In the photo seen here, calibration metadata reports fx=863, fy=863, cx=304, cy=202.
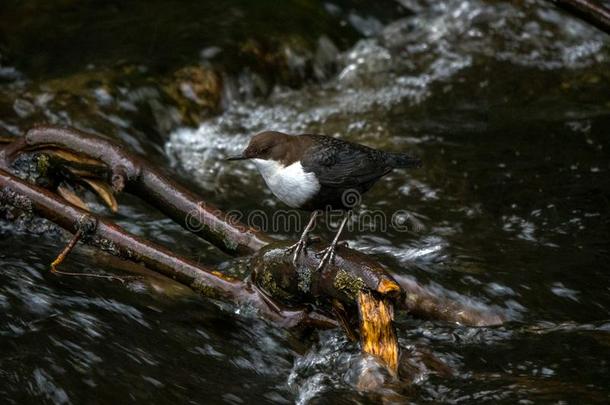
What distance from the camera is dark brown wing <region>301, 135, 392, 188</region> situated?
12.8 ft

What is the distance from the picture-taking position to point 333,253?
347cm

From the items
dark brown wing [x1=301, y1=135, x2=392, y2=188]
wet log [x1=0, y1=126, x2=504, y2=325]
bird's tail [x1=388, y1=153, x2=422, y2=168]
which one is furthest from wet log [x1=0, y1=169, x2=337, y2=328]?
bird's tail [x1=388, y1=153, x2=422, y2=168]

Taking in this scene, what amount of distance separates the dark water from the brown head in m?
0.72

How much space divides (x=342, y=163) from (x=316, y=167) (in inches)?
6.0

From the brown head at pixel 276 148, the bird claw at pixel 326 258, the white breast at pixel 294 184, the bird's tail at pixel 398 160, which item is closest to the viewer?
the bird claw at pixel 326 258

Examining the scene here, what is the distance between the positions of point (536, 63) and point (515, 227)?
3314 mm

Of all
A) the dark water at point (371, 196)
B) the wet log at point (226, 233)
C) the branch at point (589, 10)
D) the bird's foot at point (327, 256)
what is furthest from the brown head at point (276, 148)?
the branch at point (589, 10)

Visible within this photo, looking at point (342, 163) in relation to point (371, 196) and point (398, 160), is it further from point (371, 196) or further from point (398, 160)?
point (371, 196)

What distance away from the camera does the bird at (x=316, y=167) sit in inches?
152

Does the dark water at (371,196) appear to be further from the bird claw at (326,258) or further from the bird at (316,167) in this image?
the bird at (316,167)

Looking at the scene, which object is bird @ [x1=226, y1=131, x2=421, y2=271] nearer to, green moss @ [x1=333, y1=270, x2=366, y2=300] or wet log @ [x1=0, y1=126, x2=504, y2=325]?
wet log @ [x1=0, y1=126, x2=504, y2=325]

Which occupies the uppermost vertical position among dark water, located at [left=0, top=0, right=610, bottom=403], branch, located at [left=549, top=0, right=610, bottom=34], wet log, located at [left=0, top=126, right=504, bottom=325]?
branch, located at [left=549, top=0, right=610, bottom=34]

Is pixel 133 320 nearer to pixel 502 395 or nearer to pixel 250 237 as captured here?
pixel 250 237

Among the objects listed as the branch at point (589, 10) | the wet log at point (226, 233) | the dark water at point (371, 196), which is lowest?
the dark water at point (371, 196)
